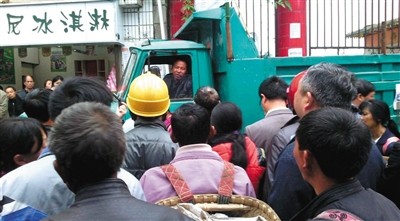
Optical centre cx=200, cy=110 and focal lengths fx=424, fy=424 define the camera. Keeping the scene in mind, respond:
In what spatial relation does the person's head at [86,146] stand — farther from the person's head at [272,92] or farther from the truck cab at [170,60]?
the truck cab at [170,60]

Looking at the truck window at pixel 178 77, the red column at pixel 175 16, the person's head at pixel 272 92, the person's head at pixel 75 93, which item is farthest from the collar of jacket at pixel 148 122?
the red column at pixel 175 16

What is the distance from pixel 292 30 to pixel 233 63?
4.86ft

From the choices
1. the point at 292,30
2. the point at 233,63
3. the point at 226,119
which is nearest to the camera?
the point at 226,119

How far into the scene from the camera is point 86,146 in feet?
4.03

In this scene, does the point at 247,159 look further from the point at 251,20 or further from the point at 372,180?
the point at 251,20

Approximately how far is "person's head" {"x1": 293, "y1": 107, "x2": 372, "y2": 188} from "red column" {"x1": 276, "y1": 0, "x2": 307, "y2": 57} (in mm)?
3854

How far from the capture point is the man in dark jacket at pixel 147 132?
2.50 m

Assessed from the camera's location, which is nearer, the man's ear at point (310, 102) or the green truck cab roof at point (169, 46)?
the man's ear at point (310, 102)

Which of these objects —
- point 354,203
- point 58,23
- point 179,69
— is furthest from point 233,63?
point 58,23

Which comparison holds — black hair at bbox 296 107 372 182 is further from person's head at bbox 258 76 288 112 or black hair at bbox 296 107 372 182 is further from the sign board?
the sign board

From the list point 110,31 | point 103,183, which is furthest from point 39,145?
point 110,31

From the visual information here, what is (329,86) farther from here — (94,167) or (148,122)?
(94,167)

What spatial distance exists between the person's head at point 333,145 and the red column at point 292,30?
3854mm

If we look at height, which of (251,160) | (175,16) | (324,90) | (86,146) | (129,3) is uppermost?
(129,3)
